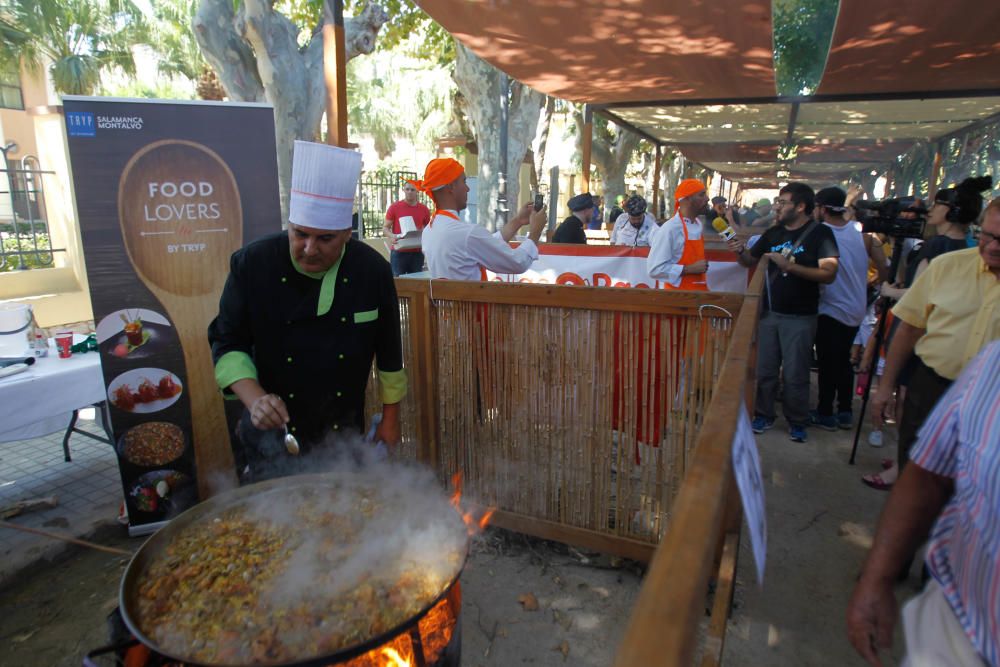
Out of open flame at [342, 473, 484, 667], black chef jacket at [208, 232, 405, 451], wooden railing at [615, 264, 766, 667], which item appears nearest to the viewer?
wooden railing at [615, 264, 766, 667]

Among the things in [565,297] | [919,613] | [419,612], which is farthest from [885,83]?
[419,612]

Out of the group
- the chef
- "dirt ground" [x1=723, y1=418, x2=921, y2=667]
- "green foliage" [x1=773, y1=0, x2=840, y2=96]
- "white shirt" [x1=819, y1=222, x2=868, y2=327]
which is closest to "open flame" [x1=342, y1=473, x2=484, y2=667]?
the chef

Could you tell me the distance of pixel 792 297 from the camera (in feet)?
16.4

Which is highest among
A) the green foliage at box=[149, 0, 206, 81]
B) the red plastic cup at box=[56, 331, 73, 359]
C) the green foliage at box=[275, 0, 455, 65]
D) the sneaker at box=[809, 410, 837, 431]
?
the green foliage at box=[149, 0, 206, 81]

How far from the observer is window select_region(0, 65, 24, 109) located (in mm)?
24959

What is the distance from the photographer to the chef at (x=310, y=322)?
2.34 m

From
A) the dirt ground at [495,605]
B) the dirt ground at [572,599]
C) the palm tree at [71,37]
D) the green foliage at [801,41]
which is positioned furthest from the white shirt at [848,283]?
the palm tree at [71,37]

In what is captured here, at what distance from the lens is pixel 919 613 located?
1440 mm

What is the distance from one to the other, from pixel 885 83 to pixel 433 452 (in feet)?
22.5

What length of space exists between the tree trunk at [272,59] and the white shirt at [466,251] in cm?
772

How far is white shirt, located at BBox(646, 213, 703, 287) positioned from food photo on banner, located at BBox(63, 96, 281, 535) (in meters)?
3.24

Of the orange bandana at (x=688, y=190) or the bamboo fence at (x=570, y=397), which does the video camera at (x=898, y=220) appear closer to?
the orange bandana at (x=688, y=190)

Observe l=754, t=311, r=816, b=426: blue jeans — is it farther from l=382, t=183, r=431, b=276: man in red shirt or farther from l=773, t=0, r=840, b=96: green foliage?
l=382, t=183, r=431, b=276: man in red shirt

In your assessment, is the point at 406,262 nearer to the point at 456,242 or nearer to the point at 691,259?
the point at 691,259
